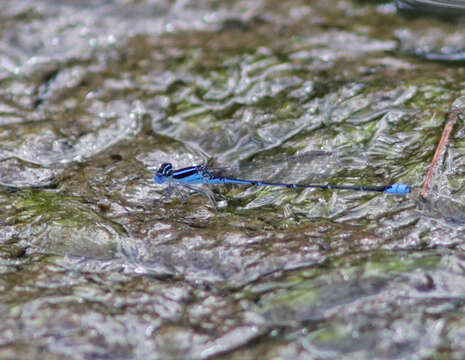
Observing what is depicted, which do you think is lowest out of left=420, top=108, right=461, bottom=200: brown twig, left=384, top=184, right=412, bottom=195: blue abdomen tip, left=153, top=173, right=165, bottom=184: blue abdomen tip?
left=153, top=173, right=165, bottom=184: blue abdomen tip

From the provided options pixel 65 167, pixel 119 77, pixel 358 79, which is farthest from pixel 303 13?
pixel 65 167

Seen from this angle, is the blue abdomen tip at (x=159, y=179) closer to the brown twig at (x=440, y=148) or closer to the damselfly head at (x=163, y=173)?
the damselfly head at (x=163, y=173)

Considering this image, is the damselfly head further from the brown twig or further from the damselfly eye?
the brown twig

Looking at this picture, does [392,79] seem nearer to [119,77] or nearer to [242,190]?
[242,190]

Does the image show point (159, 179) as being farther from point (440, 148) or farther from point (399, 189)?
point (440, 148)

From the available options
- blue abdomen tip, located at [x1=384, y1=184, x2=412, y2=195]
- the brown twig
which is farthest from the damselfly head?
the brown twig

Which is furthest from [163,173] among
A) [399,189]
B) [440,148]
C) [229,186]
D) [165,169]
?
[440,148]

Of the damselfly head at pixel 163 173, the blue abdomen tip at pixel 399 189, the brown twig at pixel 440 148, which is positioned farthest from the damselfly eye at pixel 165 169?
the brown twig at pixel 440 148
